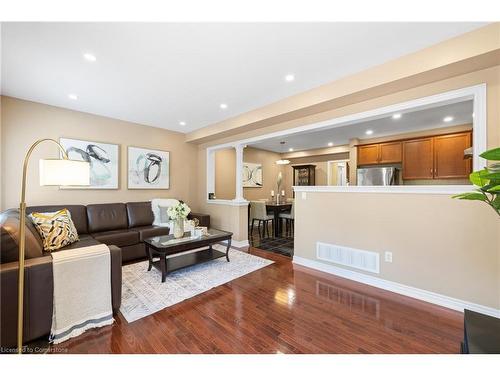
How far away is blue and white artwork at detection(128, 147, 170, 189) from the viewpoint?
426 centimetres

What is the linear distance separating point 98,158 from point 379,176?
5.73m

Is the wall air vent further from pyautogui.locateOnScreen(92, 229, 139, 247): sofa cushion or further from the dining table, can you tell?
pyautogui.locateOnScreen(92, 229, 139, 247): sofa cushion

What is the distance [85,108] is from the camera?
3.53 m

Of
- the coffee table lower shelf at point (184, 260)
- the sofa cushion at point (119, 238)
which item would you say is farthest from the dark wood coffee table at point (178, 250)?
the sofa cushion at point (119, 238)

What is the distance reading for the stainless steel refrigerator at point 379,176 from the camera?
454 cm

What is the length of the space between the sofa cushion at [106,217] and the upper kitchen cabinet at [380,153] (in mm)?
5467

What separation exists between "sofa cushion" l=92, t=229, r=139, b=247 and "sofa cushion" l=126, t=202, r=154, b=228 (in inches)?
18.7

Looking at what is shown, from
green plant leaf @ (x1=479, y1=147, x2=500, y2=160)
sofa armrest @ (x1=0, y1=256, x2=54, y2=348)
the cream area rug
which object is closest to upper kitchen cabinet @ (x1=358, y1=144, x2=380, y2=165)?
the cream area rug

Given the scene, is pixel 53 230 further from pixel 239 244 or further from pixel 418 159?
pixel 418 159

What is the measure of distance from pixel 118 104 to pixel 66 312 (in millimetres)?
2964

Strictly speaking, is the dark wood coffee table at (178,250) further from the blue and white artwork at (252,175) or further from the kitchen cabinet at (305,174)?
the kitchen cabinet at (305,174)

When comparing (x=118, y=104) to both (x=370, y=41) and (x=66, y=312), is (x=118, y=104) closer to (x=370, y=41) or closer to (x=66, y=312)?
(x=66, y=312)
